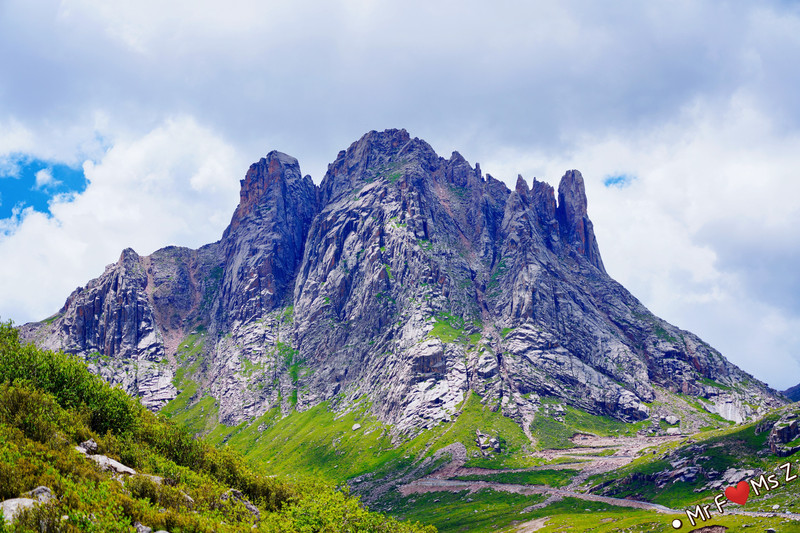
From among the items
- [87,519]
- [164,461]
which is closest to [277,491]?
[164,461]

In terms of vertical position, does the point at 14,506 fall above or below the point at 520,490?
above

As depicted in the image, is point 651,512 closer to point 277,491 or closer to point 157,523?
point 277,491

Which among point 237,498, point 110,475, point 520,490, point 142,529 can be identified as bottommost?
point 520,490

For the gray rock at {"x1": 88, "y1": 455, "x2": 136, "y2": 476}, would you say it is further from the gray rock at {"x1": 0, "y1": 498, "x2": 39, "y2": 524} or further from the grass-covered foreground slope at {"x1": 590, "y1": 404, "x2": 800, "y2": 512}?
the grass-covered foreground slope at {"x1": 590, "y1": 404, "x2": 800, "y2": 512}

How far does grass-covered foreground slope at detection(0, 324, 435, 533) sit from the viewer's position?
23.5 m

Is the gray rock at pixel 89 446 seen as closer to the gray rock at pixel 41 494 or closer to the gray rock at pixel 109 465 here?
the gray rock at pixel 109 465

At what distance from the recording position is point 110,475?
30.0 m

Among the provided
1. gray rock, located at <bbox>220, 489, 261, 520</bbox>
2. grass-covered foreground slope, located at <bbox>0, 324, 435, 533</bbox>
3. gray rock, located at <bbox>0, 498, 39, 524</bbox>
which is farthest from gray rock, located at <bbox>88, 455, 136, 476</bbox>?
gray rock, located at <bbox>0, 498, 39, 524</bbox>

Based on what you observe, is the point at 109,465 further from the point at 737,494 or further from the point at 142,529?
the point at 737,494

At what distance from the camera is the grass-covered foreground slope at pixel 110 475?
926 inches

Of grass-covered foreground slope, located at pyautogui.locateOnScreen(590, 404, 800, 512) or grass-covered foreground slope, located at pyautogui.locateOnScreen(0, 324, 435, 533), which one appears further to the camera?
grass-covered foreground slope, located at pyautogui.locateOnScreen(590, 404, 800, 512)

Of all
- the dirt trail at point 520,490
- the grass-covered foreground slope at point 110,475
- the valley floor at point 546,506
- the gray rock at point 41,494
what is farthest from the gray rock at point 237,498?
the dirt trail at point 520,490

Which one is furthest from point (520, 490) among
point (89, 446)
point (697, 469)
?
point (89, 446)

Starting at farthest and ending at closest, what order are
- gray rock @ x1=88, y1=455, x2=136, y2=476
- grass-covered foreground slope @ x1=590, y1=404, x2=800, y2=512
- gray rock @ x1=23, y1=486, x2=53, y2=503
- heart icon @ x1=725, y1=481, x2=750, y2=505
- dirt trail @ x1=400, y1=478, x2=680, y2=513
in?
dirt trail @ x1=400, y1=478, x2=680, y2=513 < grass-covered foreground slope @ x1=590, y1=404, x2=800, y2=512 < heart icon @ x1=725, y1=481, x2=750, y2=505 < gray rock @ x1=88, y1=455, x2=136, y2=476 < gray rock @ x1=23, y1=486, x2=53, y2=503
